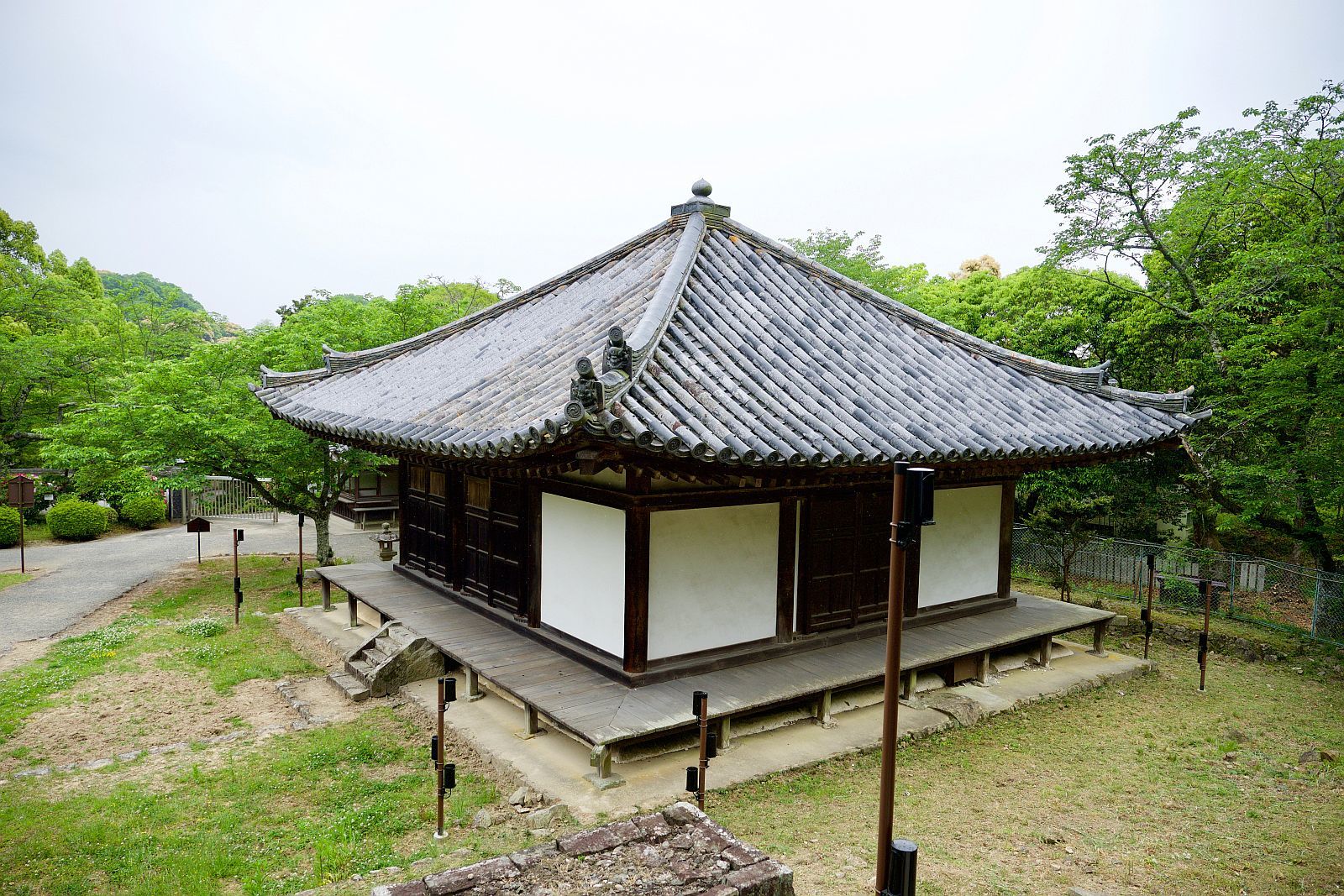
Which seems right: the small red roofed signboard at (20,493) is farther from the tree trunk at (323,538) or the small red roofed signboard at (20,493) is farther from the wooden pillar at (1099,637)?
the wooden pillar at (1099,637)

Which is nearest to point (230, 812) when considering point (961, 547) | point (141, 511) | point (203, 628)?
point (203, 628)

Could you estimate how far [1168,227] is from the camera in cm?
1738

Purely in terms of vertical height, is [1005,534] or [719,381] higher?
[719,381]

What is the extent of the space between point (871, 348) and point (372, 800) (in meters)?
8.74

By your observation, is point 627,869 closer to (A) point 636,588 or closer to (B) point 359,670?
(A) point 636,588

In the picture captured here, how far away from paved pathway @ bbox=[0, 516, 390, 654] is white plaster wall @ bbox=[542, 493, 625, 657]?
387 inches

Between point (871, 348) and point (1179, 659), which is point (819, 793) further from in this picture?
point (1179, 659)

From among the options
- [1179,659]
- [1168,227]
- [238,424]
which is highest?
[1168,227]

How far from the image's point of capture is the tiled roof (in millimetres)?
7461

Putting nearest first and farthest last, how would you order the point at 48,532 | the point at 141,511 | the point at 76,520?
the point at 76,520 → the point at 48,532 → the point at 141,511

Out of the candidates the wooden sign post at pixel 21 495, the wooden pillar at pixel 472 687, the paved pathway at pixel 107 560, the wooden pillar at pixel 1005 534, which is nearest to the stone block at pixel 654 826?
the wooden pillar at pixel 472 687

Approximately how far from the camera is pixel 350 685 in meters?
10.5

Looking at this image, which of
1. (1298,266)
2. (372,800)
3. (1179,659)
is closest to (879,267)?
(1298,266)

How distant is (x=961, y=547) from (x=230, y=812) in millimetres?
10307
